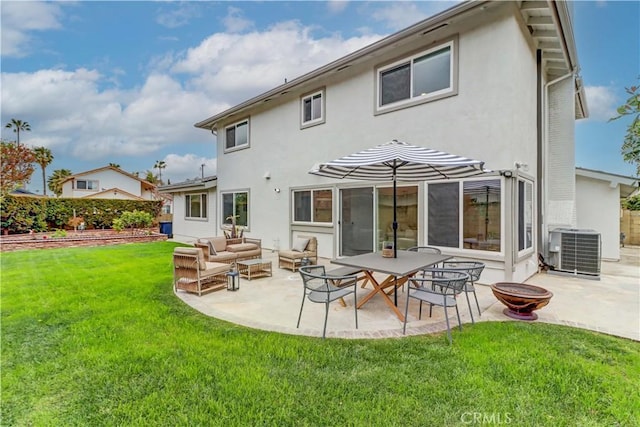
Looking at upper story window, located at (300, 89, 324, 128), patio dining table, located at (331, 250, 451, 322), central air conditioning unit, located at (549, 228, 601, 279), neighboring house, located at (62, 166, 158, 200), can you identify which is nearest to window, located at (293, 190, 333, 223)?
upper story window, located at (300, 89, 324, 128)

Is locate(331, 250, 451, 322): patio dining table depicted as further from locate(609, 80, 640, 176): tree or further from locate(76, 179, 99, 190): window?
locate(76, 179, 99, 190): window

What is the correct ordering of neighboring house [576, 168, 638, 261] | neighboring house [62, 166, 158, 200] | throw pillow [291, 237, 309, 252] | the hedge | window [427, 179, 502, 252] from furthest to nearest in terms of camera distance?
1. neighboring house [62, 166, 158, 200]
2. the hedge
3. neighboring house [576, 168, 638, 261]
4. throw pillow [291, 237, 309, 252]
5. window [427, 179, 502, 252]

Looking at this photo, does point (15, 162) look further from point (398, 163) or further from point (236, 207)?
point (398, 163)

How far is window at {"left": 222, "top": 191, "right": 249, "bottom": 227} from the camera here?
45.6 ft

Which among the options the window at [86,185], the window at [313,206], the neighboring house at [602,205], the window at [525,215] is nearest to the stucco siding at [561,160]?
the neighboring house at [602,205]

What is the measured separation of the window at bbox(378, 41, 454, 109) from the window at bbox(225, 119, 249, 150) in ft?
24.1

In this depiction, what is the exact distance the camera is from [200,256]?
6348mm

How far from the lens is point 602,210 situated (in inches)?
408

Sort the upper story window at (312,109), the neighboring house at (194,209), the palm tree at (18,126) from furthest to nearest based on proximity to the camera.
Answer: the palm tree at (18,126)
the neighboring house at (194,209)
the upper story window at (312,109)

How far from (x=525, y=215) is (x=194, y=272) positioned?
316 inches

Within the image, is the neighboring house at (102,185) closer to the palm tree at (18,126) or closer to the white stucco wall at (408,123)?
the palm tree at (18,126)

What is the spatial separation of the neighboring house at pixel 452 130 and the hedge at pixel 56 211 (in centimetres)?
1796

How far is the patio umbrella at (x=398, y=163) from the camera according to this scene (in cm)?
482

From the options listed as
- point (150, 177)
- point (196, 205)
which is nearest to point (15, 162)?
point (196, 205)
